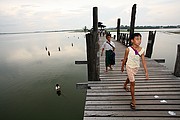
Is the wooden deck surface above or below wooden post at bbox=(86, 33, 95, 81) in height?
below

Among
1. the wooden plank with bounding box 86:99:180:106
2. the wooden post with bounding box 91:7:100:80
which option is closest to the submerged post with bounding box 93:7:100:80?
the wooden post with bounding box 91:7:100:80

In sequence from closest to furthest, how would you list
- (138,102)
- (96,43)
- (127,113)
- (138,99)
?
(127,113) < (138,102) < (138,99) < (96,43)

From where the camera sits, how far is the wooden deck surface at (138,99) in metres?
3.31

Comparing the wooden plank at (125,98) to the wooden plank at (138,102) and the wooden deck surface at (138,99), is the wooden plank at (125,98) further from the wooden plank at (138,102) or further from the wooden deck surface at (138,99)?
the wooden plank at (138,102)

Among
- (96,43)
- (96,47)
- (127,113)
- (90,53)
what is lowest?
→ (127,113)

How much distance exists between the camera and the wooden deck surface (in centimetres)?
331

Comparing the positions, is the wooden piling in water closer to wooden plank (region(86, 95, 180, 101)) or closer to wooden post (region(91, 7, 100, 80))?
wooden post (region(91, 7, 100, 80))

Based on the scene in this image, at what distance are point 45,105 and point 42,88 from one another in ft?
8.93

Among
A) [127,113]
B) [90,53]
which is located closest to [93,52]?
[90,53]

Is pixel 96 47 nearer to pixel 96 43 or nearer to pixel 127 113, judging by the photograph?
pixel 96 43

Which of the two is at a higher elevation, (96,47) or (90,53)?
(96,47)

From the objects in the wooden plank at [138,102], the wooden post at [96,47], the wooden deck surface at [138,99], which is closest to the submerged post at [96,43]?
the wooden post at [96,47]

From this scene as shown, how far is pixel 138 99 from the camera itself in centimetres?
396

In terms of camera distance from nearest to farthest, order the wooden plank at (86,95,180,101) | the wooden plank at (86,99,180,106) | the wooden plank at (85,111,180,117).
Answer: the wooden plank at (85,111,180,117), the wooden plank at (86,99,180,106), the wooden plank at (86,95,180,101)
